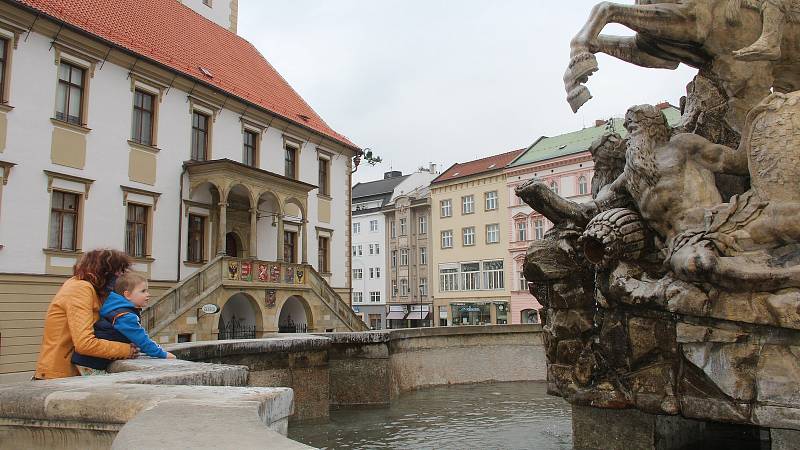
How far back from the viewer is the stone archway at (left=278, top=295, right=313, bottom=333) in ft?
77.6

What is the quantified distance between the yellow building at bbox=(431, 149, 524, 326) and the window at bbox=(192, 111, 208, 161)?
83.7ft

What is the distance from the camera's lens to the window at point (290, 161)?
1087 inches

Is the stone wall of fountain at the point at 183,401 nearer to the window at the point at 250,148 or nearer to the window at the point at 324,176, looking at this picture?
the window at the point at 250,148

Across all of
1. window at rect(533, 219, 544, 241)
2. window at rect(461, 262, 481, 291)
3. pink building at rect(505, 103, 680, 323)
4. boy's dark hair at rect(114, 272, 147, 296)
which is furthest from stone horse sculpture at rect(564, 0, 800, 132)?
window at rect(461, 262, 481, 291)

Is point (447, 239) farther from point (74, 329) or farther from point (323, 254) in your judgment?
point (74, 329)

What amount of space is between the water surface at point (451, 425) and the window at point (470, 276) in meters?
35.5

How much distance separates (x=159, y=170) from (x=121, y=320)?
18853mm

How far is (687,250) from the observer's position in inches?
181

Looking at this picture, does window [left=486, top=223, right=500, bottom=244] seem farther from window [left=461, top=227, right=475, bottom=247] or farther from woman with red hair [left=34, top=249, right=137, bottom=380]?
woman with red hair [left=34, top=249, right=137, bottom=380]

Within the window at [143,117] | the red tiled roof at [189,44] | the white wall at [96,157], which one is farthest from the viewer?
the window at [143,117]

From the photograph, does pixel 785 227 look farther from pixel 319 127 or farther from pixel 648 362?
pixel 319 127

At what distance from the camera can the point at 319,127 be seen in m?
29.9

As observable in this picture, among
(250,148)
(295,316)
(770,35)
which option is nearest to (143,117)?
(250,148)

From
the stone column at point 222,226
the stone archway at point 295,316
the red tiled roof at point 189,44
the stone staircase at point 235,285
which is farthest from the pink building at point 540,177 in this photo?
the stone column at point 222,226
